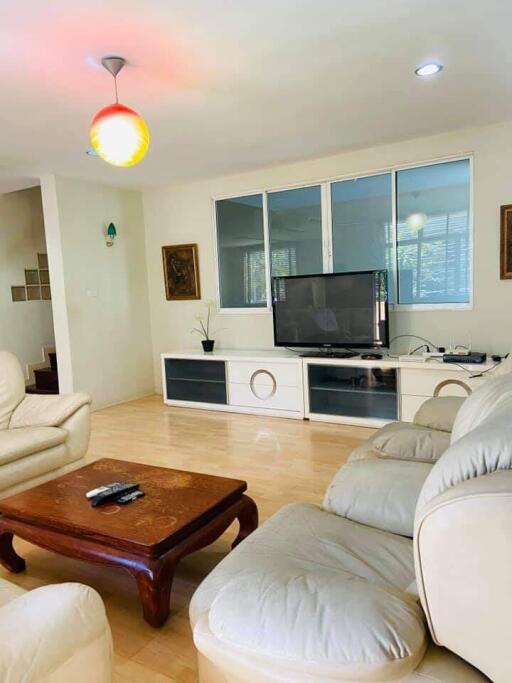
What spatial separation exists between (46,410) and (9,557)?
99cm

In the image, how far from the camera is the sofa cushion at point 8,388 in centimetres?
305

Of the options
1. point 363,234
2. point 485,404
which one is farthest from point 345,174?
point 485,404

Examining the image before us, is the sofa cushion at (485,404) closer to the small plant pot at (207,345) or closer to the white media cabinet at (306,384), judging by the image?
the white media cabinet at (306,384)

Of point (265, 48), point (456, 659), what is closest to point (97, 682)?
point (456, 659)

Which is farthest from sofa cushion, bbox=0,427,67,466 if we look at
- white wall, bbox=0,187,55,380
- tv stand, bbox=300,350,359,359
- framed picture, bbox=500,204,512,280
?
white wall, bbox=0,187,55,380

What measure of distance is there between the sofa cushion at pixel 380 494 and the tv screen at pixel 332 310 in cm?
261

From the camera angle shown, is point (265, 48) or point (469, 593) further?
point (265, 48)

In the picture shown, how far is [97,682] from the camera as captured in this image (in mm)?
1112

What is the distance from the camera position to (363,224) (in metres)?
4.56

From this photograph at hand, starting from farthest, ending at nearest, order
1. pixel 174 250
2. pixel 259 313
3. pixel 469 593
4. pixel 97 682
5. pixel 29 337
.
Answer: pixel 29 337 < pixel 174 250 < pixel 259 313 < pixel 97 682 < pixel 469 593

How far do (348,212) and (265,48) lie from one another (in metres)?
2.32

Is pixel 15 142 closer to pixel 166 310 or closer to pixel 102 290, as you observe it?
pixel 102 290

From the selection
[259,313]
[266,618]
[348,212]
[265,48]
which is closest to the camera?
[266,618]

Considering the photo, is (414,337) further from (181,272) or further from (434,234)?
(181,272)
